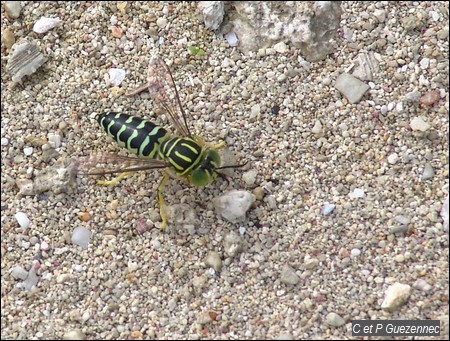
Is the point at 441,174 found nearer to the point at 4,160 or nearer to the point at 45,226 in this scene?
the point at 45,226

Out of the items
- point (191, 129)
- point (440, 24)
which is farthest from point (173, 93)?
point (440, 24)

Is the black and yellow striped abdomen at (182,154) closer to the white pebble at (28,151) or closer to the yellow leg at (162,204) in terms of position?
the yellow leg at (162,204)

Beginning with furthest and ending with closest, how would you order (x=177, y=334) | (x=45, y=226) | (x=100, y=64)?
(x=100, y=64) → (x=45, y=226) → (x=177, y=334)

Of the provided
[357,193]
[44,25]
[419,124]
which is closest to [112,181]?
[44,25]

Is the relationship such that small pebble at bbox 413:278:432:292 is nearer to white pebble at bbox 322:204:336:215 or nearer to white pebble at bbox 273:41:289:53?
white pebble at bbox 322:204:336:215

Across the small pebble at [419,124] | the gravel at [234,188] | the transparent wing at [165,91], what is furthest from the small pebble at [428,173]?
the transparent wing at [165,91]

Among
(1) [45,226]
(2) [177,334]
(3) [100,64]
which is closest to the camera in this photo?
(2) [177,334]
